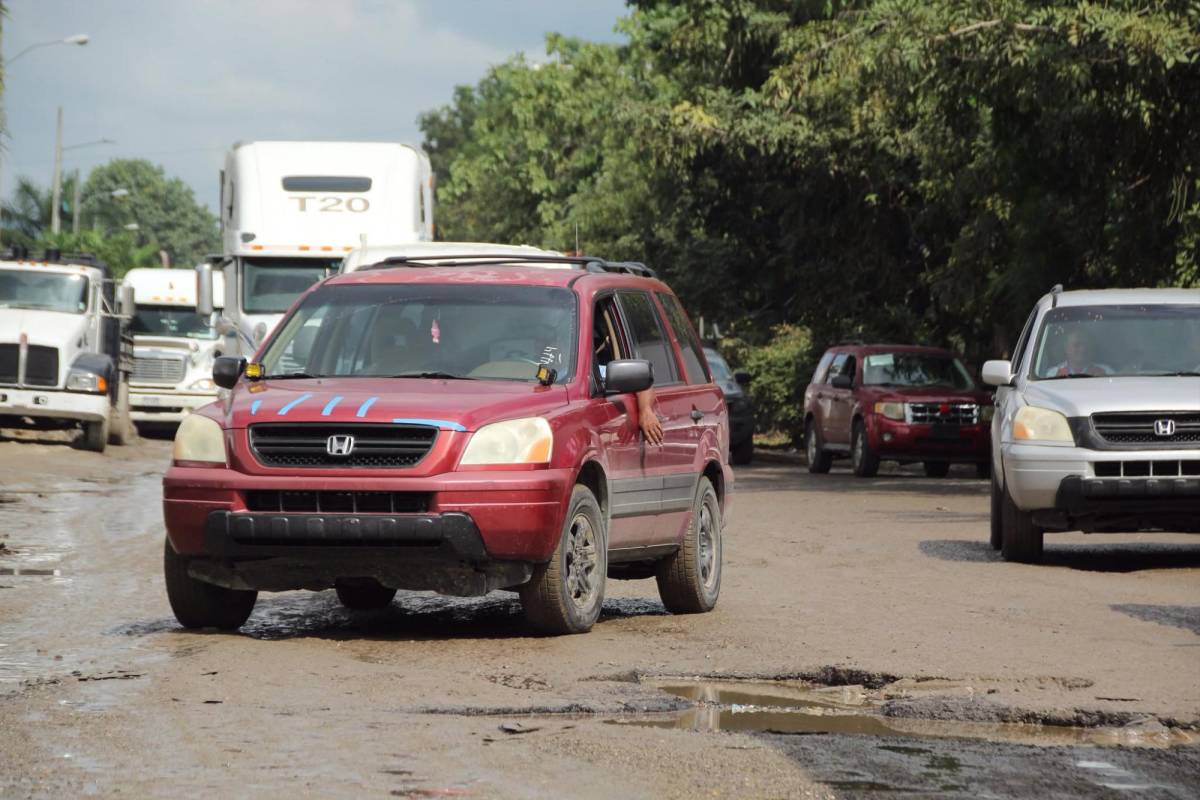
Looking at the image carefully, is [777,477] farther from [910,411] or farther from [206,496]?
[206,496]

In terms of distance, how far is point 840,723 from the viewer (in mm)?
7375

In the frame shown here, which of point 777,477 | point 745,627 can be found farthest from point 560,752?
point 777,477

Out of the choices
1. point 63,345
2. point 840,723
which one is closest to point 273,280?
point 63,345

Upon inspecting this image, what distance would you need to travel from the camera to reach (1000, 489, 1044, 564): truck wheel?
556 inches

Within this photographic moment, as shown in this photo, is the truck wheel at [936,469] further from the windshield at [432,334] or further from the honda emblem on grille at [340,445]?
the honda emblem on grille at [340,445]

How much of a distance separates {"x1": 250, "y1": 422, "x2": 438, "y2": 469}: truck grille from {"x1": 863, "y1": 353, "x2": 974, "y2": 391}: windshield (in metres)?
18.7

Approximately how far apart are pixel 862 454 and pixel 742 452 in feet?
12.3

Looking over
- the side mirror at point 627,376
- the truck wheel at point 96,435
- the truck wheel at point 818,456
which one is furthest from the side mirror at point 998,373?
the truck wheel at point 96,435

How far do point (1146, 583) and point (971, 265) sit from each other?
14.5m

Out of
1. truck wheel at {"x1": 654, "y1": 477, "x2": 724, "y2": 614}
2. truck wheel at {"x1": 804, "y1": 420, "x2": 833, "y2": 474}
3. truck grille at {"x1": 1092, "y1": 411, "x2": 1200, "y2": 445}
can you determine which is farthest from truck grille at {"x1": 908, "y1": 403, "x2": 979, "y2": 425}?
truck wheel at {"x1": 654, "y1": 477, "x2": 724, "y2": 614}

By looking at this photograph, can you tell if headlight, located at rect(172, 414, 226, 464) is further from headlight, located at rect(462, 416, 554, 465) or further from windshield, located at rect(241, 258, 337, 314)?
windshield, located at rect(241, 258, 337, 314)

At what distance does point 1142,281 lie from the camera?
72.8ft

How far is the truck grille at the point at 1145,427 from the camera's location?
13688mm

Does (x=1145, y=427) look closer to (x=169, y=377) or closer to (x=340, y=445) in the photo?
(x=340, y=445)
